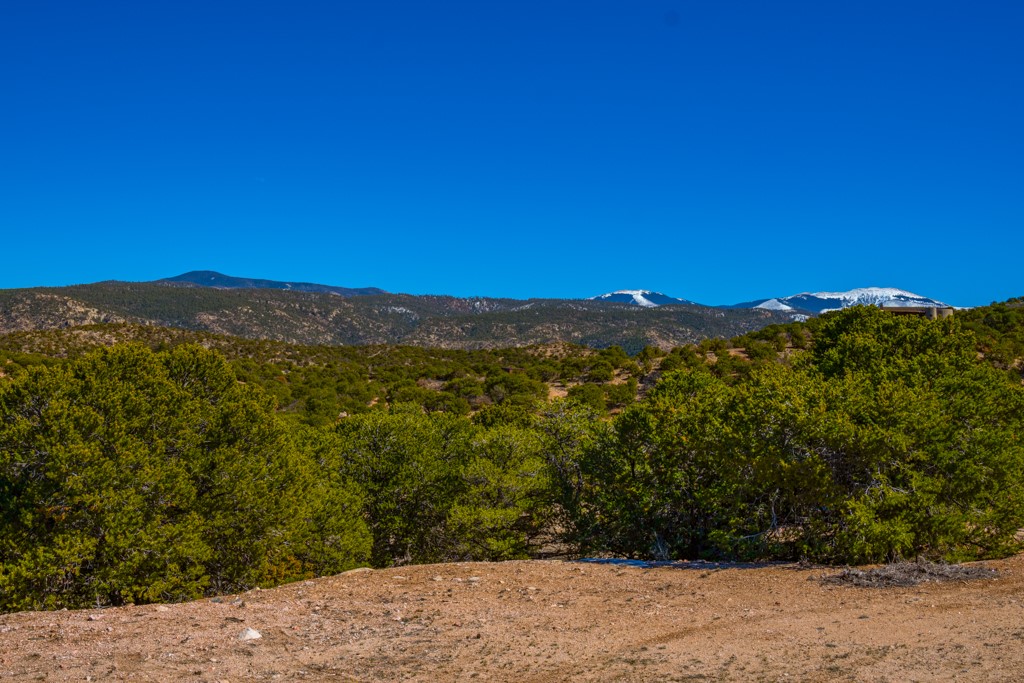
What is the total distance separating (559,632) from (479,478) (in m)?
11.2

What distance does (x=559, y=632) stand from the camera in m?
11.2

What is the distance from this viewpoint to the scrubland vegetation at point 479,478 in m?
14.5

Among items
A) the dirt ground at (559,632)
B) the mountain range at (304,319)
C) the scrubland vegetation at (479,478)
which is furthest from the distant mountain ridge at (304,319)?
the dirt ground at (559,632)

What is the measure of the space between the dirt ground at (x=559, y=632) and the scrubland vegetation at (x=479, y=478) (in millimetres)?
1648

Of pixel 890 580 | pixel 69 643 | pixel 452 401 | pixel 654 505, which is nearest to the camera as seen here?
pixel 69 643

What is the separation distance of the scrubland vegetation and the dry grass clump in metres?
0.68

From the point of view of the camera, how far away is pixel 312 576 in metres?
17.7

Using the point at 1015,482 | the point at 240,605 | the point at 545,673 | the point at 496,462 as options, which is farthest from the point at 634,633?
the point at 496,462

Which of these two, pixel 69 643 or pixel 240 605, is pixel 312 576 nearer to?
pixel 240 605

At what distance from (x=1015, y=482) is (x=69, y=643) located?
15.4m

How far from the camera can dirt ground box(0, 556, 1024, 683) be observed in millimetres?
9305

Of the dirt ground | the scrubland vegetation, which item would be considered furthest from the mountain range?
the dirt ground

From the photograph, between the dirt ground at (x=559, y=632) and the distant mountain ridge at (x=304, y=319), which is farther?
the distant mountain ridge at (x=304, y=319)

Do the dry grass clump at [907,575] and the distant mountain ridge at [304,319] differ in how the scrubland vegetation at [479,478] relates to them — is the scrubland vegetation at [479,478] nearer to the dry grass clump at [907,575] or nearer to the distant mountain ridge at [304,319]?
the dry grass clump at [907,575]
